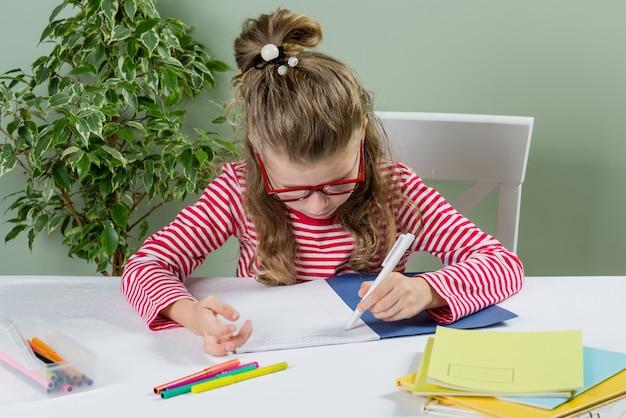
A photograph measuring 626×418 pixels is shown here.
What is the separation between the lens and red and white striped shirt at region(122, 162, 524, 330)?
132cm

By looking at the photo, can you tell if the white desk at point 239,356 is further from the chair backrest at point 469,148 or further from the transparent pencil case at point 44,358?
the chair backrest at point 469,148

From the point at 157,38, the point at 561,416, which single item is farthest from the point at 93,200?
the point at 561,416

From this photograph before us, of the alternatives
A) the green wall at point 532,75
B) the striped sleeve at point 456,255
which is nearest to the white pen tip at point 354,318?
the striped sleeve at point 456,255

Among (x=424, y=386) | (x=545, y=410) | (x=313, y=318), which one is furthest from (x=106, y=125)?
(x=545, y=410)

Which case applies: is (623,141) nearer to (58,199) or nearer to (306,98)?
(306,98)

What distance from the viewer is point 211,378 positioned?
965 mm

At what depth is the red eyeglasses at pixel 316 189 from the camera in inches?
49.2

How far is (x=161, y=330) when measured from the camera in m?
1.17

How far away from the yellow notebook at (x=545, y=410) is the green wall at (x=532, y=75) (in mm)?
1587

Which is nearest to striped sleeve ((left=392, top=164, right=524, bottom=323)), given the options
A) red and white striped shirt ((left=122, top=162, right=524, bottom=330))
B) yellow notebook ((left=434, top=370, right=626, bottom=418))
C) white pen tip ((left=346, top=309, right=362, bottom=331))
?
red and white striped shirt ((left=122, top=162, right=524, bottom=330))

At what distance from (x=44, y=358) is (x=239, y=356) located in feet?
0.79

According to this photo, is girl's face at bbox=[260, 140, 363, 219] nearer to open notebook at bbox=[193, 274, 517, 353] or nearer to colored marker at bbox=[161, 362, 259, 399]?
open notebook at bbox=[193, 274, 517, 353]

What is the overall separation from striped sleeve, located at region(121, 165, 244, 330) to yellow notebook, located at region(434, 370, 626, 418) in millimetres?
482

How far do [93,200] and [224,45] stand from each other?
25.1 inches
